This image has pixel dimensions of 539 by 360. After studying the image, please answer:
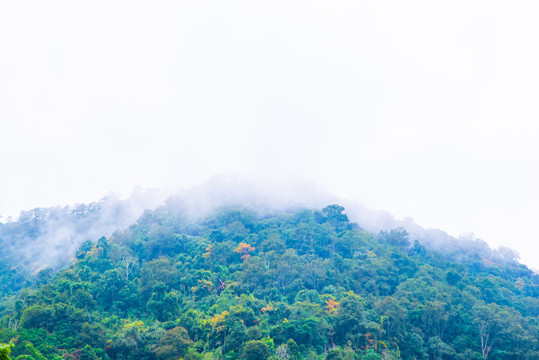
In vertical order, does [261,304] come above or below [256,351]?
below

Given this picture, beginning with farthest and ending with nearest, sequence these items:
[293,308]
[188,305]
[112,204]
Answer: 1. [112,204]
2. [188,305]
3. [293,308]

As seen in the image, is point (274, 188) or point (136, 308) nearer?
point (136, 308)

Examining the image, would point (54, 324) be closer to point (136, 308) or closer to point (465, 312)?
point (136, 308)

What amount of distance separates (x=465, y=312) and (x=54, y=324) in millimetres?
28258

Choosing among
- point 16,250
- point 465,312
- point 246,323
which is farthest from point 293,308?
point 16,250

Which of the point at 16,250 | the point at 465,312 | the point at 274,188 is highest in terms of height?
the point at 274,188

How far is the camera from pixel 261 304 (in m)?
26.2

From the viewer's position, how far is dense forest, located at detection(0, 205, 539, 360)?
21203mm

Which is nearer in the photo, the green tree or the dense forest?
the green tree

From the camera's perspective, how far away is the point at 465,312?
2784 centimetres

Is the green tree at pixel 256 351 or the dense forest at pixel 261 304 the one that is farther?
the dense forest at pixel 261 304

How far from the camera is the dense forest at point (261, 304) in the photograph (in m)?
21.2

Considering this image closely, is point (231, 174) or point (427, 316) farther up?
point (231, 174)

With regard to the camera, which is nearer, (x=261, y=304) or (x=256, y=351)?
(x=256, y=351)
